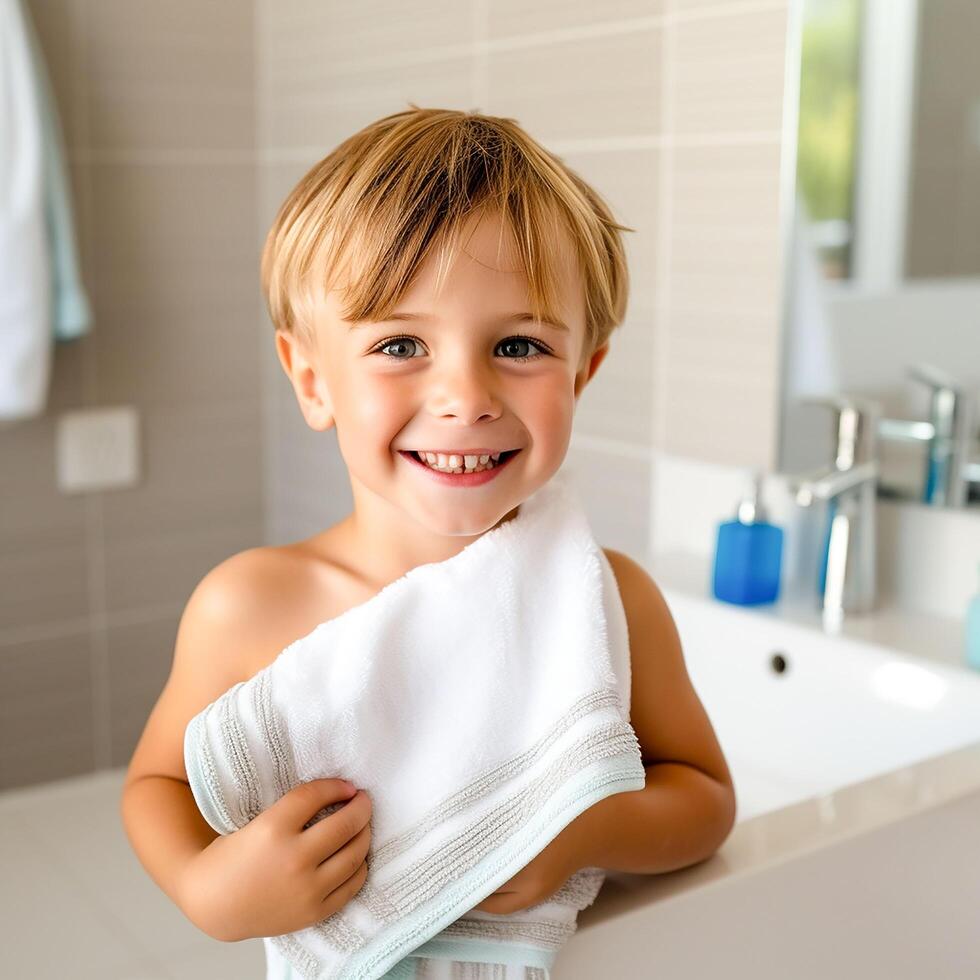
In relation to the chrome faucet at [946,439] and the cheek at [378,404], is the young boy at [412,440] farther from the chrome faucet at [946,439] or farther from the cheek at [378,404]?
the chrome faucet at [946,439]

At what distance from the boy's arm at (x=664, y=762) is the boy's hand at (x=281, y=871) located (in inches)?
5.8

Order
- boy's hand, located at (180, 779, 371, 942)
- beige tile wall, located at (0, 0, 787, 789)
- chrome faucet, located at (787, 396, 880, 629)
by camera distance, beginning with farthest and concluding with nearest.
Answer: beige tile wall, located at (0, 0, 787, 789), chrome faucet, located at (787, 396, 880, 629), boy's hand, located at (180, 779, 371, 942)

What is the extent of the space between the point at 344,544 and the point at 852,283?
84 cm

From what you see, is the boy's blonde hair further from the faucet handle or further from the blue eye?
the faucet handle

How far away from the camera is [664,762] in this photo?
779 millimetres

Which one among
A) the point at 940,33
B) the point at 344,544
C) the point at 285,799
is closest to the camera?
the point at 285,799

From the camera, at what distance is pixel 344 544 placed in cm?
78

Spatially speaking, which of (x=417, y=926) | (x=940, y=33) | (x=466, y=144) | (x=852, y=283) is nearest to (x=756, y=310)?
(x=852, y=283)

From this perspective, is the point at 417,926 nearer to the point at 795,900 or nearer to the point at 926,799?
the point at 795,900

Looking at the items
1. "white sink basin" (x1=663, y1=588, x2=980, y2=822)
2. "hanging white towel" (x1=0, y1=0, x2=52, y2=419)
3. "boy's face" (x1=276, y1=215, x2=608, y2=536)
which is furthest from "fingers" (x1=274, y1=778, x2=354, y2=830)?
"hanging white towel" (x1=0, y1=0, x2=52, y2=419)

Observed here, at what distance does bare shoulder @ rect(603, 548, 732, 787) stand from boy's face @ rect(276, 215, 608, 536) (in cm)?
11

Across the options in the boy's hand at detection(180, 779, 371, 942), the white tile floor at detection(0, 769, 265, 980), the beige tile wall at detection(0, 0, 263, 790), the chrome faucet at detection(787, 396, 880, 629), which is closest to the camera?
the boy's hand at detection(180, 779, 371, 942)

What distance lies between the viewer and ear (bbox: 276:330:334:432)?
75cm

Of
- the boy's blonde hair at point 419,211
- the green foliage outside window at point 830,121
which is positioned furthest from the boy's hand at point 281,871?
the green foliage outside window at point 830,121
